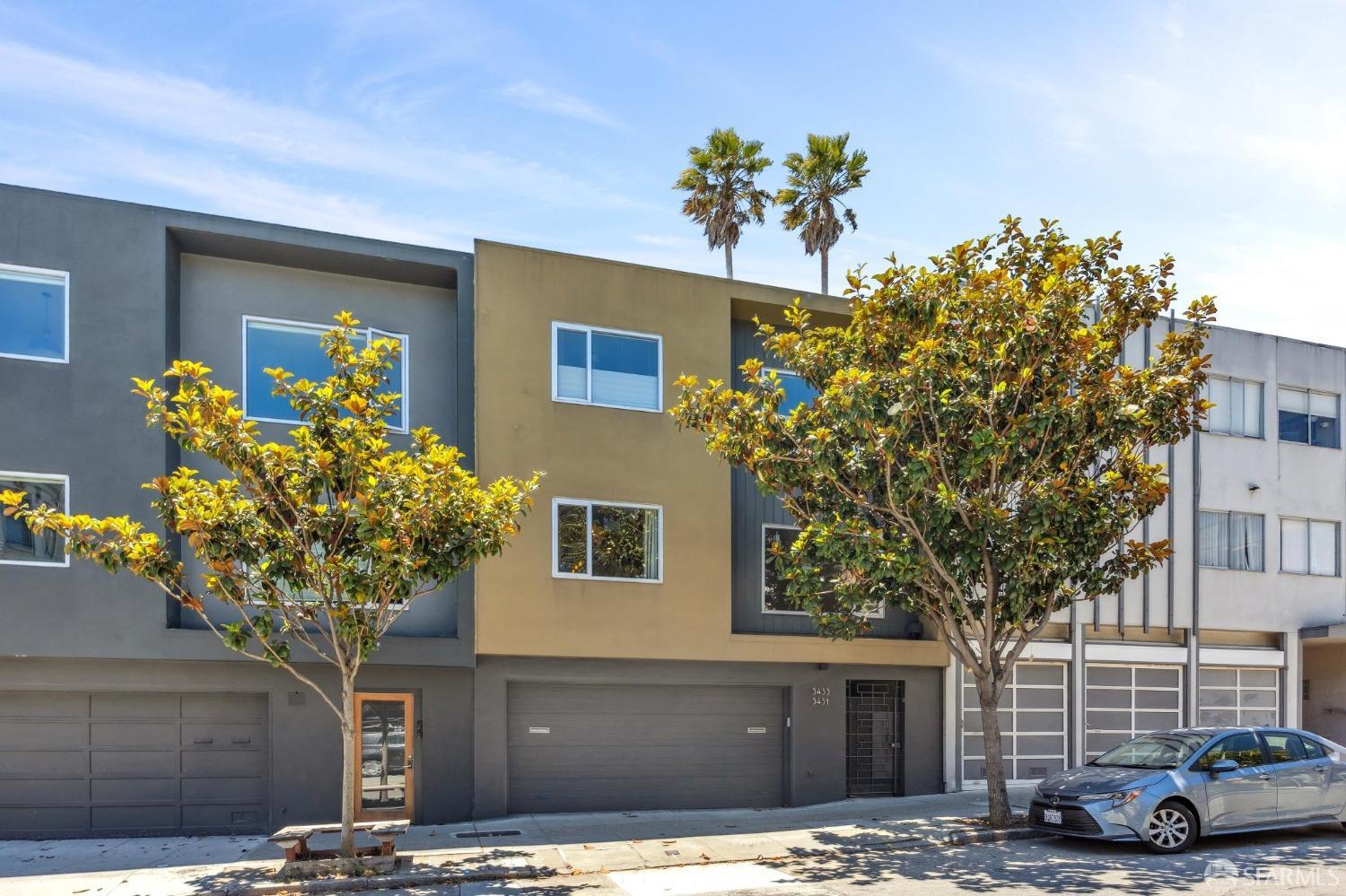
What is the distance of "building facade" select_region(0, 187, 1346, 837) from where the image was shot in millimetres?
14344

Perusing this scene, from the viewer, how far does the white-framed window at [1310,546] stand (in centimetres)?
2234

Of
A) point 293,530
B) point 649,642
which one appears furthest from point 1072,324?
→ point 293,530

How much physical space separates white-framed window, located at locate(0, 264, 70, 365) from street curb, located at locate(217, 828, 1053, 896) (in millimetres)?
7433

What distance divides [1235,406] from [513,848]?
54.5ft

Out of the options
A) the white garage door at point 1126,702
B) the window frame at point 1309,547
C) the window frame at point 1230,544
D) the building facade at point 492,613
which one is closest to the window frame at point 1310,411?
the window frame at point 1230,544

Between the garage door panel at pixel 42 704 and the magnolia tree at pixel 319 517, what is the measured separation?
347cm

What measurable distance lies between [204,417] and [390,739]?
234 inches

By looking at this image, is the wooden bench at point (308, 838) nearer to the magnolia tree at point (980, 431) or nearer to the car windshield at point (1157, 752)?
the magnolia tree at point (980, 431)

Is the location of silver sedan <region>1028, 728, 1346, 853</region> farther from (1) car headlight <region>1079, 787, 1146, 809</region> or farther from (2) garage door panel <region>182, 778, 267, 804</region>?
(2) garage door panel <region>182, 778, 267, 804</region>

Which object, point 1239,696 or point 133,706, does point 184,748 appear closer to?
point 133,706

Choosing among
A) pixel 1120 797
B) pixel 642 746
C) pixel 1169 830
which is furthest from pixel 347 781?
pixel 1169 830

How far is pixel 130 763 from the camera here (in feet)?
47.9

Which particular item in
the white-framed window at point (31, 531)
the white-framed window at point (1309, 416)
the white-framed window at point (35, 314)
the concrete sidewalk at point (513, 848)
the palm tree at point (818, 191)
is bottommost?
the concrete sidewalk at point (513, 848)

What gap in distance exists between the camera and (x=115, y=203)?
14805 mm
